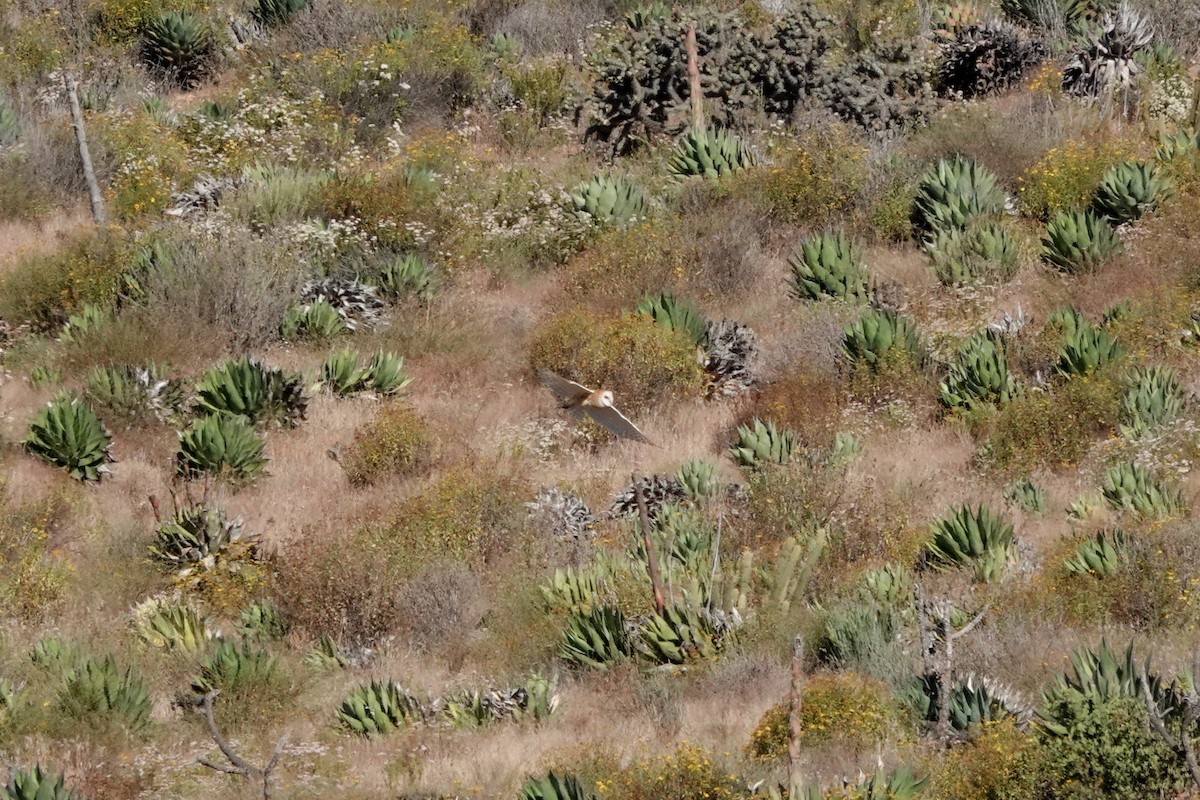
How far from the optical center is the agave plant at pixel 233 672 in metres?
11.1

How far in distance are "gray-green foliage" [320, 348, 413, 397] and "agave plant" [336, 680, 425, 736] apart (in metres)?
5.21

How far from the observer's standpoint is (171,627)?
39.6ft

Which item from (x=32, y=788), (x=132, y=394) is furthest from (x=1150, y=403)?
(x=32, y=788)

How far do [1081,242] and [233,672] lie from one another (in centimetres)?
923

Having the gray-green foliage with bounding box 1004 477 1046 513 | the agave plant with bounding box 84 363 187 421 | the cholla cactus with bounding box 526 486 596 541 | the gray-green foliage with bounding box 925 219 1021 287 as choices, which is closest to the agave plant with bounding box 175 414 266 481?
the agave plant with bounding box 84 363 187 421

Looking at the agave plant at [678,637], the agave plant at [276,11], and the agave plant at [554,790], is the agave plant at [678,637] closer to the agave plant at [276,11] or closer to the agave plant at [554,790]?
the agave plant at [554,790]

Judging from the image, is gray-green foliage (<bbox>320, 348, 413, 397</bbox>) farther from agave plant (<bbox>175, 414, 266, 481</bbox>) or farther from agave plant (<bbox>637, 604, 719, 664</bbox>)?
agave plant (<bbox>637, 604, 719, 664</bbox>)

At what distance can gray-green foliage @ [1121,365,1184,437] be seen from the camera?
13453 millimetres

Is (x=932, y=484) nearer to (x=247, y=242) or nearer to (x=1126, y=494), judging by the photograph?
(x=1126, y=494)

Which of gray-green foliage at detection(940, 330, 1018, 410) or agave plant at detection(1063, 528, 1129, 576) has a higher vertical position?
agave plant at detection(1063, 528, 1129, 576)

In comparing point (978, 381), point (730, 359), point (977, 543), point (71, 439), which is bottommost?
point (730, 359)

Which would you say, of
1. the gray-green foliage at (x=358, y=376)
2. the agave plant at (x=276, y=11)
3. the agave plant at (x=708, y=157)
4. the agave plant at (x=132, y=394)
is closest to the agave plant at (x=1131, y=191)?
the agave plant at (x=708, y=157)

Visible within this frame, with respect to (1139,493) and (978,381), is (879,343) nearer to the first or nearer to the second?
(978,381)

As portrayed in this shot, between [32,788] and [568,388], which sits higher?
[568,388]
